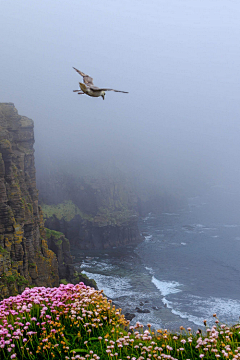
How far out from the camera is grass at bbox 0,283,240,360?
11.4 meters

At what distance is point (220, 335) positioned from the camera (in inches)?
493

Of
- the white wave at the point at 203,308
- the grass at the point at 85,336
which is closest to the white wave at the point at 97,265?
the white wave at the point at 203,308

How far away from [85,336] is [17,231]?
41785mm

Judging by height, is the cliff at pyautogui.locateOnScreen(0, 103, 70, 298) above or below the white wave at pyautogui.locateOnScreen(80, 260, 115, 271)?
above

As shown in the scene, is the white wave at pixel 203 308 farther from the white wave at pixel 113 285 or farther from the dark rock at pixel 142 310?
the white wave at pixel 113 285

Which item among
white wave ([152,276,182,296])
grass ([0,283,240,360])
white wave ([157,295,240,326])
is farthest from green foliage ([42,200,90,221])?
grass ([0,283,240,360])

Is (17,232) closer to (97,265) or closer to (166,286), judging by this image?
(166,286)

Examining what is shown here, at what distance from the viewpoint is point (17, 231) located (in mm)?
52312

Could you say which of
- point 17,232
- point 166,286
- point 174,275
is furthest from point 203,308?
point 17,232

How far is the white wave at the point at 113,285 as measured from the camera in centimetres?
9856

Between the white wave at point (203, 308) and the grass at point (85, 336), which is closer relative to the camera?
the grass at point (85, 336)

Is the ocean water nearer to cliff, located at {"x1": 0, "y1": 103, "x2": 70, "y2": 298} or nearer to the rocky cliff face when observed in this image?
the rocky cliff face

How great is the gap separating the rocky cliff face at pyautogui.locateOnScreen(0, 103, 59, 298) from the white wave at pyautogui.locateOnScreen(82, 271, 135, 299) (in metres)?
35.0

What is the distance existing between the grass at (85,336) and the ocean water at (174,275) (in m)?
68.8
